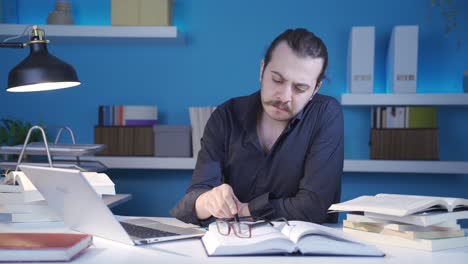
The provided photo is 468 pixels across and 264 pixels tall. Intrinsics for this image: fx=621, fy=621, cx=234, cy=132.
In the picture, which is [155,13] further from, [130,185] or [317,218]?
[317,218]

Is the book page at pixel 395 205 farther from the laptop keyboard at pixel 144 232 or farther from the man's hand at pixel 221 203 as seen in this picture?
the laptop keyboard at pixel 144 232

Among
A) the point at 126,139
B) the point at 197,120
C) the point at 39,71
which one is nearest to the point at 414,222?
the point at 39,71

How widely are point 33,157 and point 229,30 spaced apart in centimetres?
130

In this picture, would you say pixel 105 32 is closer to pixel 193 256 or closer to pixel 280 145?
pixel 280 145

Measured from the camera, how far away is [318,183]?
204 cm

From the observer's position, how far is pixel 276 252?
1418 mm

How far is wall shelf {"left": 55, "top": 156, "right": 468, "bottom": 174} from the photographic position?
3.24 meters

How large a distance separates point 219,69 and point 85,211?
2.14 m

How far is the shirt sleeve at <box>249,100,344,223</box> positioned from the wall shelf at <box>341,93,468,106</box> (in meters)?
1.04

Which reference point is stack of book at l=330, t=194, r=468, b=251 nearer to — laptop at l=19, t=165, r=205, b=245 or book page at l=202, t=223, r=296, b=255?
book page at l=202, t=223, r=296, b=255

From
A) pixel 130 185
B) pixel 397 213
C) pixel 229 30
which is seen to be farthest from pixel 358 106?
pixel 397 213

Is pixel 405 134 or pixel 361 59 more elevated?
pixel 361 59

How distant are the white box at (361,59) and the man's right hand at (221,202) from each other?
165 centimetres

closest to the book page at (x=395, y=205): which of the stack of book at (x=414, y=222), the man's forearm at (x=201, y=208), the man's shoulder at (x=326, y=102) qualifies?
the stack of book at (x=414, y=222)
